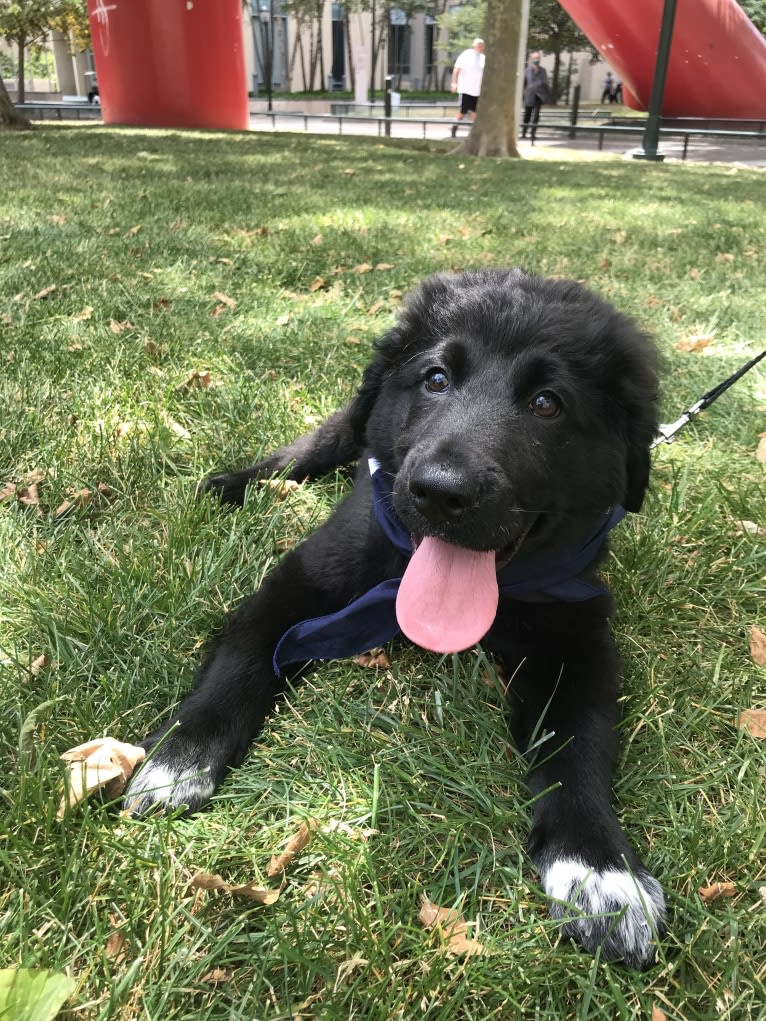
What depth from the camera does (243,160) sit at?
12555 mm

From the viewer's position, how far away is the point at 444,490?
5.34 ft

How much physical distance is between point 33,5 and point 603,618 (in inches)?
1254

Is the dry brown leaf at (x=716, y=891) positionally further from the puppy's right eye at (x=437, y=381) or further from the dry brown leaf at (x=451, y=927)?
the puppy's right eye at (x=437, y=381)

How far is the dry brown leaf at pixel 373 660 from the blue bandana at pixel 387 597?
0.09 m

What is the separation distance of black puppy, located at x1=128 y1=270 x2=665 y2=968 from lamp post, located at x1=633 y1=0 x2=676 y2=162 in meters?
15.8

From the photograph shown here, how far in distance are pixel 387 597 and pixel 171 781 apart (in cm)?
66

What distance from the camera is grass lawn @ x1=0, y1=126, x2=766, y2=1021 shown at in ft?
4.32

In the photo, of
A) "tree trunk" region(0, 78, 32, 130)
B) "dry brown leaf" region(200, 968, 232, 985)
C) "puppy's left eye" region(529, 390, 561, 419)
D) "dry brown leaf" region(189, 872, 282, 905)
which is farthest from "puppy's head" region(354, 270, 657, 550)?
"tree trunk" region(0, 78, 32, 130)

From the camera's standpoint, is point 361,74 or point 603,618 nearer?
point 603,618

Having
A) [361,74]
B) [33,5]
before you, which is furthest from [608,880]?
[361,74]

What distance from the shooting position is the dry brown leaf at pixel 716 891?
1490mm

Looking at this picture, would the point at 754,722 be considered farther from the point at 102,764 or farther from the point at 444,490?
the point at 102,764

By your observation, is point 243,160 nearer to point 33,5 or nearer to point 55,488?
point 55,488

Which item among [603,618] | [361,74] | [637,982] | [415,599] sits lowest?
[637,982]
